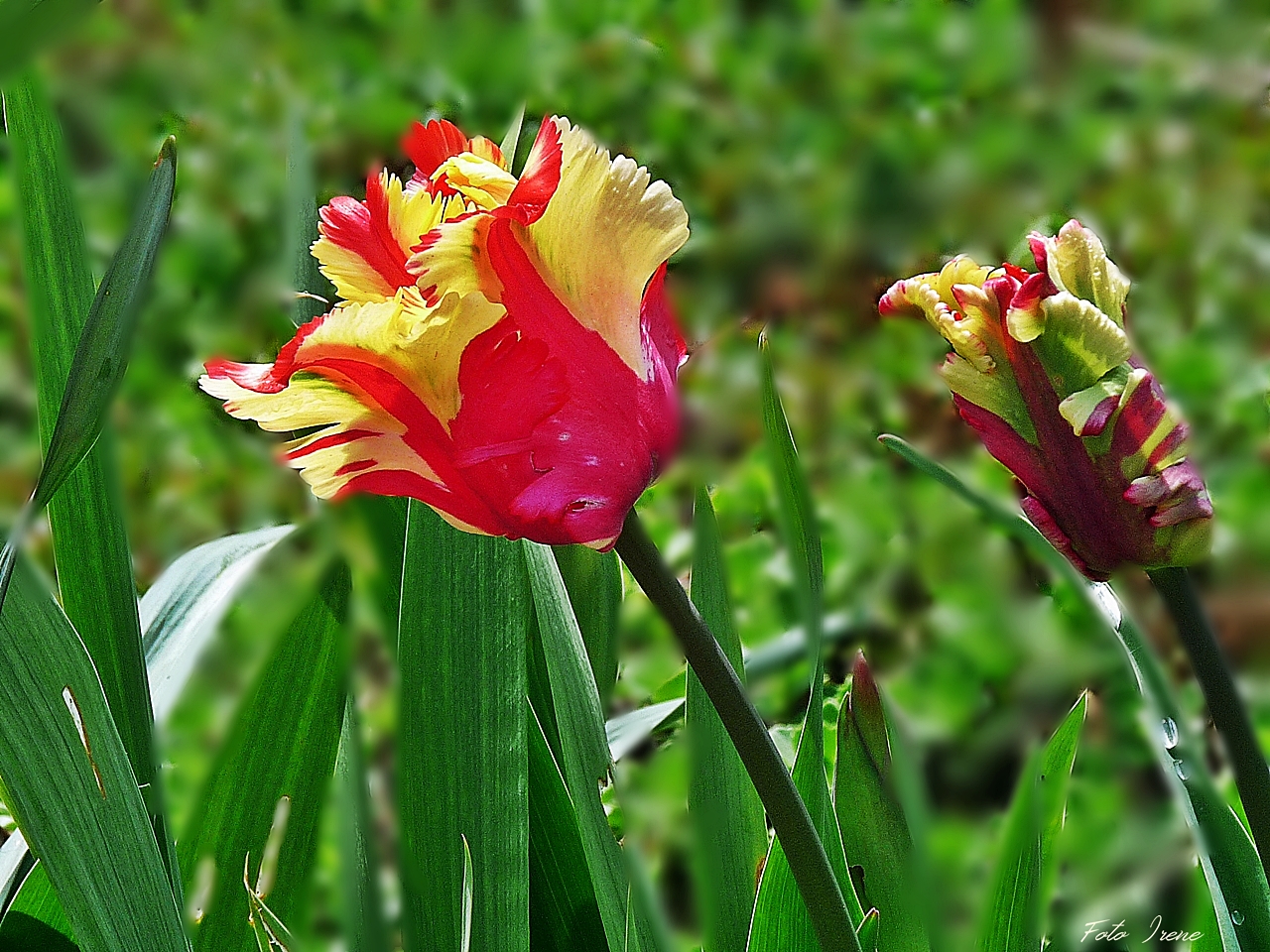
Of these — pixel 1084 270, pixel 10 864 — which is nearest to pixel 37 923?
pixel 10 864

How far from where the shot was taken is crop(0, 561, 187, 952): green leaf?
0.90ft

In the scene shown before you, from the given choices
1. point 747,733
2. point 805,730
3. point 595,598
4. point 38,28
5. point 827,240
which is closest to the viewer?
point 38,28

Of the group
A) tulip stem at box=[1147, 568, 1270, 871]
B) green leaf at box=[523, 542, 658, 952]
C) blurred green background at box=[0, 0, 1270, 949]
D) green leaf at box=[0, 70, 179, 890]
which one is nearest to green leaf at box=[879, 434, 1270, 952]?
tulip stem at box=[1147, 568, 1270, 871]

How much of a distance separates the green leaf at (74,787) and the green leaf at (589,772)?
111mm

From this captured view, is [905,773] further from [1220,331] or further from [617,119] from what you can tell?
[617,119]

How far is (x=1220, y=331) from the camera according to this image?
46.3 inches

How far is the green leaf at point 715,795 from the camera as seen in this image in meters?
0.40

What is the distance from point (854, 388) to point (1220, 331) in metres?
0.34

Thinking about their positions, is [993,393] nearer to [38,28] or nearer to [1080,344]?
[1080,344]

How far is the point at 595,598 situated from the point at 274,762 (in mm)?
139

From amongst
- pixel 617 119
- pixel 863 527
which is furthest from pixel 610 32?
pixel 863 527

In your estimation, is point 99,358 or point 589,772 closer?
point 99,358

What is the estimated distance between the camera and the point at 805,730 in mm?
394

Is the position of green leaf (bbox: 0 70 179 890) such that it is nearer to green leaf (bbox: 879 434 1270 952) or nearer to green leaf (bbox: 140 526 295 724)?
green leaf (bbox: 140 526 295 724)
